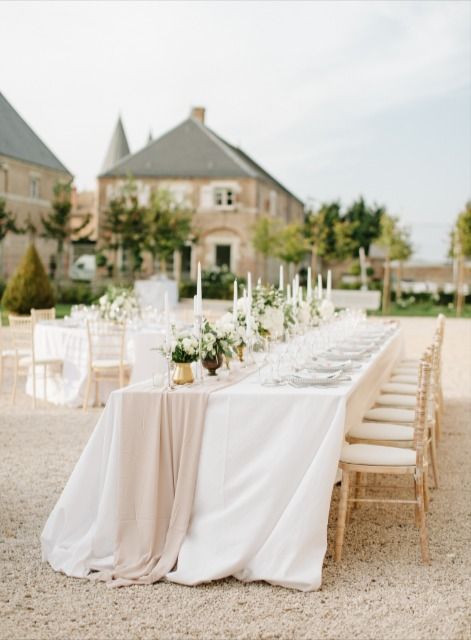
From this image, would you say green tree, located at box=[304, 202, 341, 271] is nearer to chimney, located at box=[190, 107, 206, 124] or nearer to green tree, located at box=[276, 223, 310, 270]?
green tree, located at box=[276, 223, 310, 270]

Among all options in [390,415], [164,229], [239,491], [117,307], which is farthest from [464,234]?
[239,491]

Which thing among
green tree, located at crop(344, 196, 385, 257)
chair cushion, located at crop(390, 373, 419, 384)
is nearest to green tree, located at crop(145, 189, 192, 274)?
green tree, located at crop(344, 196, 385, 257)

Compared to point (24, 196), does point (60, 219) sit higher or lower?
lower

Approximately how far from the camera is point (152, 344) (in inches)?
325

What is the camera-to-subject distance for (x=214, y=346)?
16.4ft

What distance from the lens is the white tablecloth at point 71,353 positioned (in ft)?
27.4

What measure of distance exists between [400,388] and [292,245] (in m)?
24.7

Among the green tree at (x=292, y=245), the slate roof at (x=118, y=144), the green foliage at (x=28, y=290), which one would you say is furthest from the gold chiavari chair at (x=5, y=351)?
the slate roof at (x=118, y=144)

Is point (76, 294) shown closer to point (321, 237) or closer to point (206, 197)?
point (206, 197)

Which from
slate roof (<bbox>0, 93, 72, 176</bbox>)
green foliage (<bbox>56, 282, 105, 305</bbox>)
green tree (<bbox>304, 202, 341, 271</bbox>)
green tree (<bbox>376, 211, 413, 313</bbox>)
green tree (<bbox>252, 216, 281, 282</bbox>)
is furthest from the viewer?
green tree (<bbox>304, 202, 341, 271</bbox>)

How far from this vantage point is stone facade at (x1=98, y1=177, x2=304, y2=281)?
113 ft

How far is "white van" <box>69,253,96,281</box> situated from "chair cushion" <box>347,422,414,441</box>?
34.6 metres

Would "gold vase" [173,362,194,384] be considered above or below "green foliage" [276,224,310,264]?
below

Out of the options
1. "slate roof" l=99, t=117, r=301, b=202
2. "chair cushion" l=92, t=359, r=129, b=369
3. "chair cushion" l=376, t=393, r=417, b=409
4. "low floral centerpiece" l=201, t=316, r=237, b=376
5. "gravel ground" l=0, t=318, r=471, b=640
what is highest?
"slate roof" l=99, t=117, r=301, b=202
